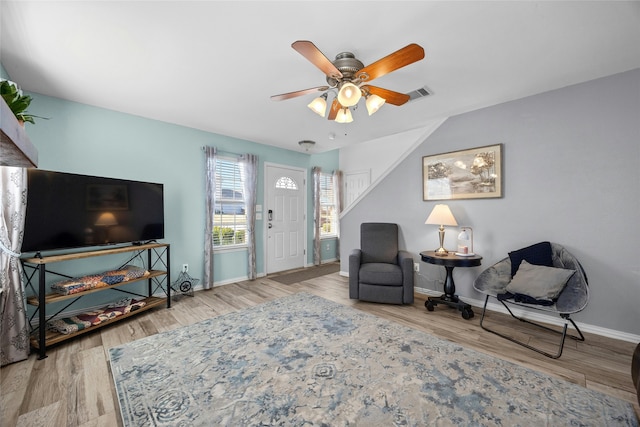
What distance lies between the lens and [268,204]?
4.84 metres

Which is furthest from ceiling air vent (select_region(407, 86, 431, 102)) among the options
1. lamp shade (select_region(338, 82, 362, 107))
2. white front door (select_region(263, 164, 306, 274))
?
white front door (select_region(263, 164, 306, 274))

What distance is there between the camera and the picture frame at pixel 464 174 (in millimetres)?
3086

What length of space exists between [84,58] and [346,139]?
3391mm

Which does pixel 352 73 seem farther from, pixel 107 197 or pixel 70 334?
pixel 70 334

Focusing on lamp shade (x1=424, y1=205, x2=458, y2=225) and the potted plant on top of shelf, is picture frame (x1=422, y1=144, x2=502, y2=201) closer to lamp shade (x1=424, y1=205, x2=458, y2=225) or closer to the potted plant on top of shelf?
lamp shade (x1=424, y1=205, x2=458, y2=225)

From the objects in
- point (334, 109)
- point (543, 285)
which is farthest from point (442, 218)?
point (334, 109)

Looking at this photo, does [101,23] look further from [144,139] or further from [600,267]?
[600,267]

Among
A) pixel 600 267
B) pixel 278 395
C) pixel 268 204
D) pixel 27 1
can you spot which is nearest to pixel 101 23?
pixel 27 1

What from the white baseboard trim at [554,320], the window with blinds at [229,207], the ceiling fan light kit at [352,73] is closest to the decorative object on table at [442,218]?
the white baseboard trim at [554,320]

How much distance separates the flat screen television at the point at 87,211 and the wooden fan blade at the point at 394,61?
9.29 feet

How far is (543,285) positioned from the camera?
2326 millimetres

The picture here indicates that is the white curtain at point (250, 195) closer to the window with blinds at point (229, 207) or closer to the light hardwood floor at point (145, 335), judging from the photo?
the window with blinds at point (229, 207)

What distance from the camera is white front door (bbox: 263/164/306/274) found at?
488cm

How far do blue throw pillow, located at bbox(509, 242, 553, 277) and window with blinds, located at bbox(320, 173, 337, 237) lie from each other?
3.80 metres
